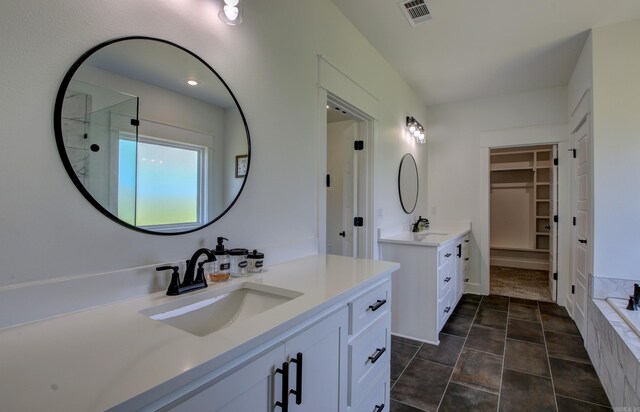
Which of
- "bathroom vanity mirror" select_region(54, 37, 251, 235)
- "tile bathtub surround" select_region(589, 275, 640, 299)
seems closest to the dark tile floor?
"tile bathtub surround" select_region(589, 275, 640, 299)

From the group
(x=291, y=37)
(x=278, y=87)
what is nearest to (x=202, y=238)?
(x=278, y=87)

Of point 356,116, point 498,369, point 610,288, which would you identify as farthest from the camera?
point 356,116

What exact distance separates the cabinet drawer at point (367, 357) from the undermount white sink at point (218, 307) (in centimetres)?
40

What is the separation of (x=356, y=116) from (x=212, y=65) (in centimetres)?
154

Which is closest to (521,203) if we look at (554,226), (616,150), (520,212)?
(520,212)

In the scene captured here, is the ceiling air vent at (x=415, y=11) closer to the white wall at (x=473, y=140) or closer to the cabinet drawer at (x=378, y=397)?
the white wall at (x=473, y=140)

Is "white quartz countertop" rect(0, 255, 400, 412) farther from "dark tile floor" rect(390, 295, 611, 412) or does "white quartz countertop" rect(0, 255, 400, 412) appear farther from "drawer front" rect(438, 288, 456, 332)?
"drawer front" rect(438, 288, 456, 332)

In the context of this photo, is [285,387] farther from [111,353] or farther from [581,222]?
[581,222]

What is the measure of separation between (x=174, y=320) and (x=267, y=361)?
1.29ft

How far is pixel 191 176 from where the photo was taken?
4.25ft

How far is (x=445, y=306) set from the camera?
2994 mm

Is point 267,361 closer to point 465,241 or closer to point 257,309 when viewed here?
point 257,309

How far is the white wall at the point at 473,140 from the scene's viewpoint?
3.90m

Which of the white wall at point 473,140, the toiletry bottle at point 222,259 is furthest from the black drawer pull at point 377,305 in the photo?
the white wall at point 473,140
